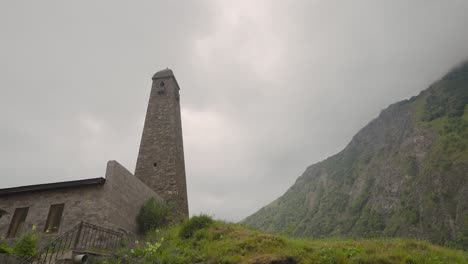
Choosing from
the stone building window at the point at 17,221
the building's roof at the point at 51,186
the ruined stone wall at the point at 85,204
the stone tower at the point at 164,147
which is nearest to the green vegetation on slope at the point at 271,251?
the ruined stone wall at the point at 85,204

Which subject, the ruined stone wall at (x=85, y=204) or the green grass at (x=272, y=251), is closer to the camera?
the green grass at (x=272, y=251)

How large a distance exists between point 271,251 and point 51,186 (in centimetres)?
1126

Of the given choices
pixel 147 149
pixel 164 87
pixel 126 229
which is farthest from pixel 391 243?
pixel 164 87

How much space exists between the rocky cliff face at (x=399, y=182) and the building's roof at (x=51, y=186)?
3958 centimetres

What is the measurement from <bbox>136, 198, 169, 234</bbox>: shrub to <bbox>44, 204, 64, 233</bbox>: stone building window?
4106mm

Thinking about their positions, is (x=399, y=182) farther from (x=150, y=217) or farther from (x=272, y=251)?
(x=272, y=251)

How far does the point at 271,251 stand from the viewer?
11070mm

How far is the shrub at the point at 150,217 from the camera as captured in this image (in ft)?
57.4

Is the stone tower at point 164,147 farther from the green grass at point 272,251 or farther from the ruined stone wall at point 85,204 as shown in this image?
the green grass at point 272,251

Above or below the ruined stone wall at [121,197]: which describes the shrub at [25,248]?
below

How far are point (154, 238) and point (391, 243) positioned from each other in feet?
35.2

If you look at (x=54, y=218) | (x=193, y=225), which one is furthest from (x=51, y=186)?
(x=193, y=225)

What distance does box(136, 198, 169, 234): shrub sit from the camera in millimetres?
17484

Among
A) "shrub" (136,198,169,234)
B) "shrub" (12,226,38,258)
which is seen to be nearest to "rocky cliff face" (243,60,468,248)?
"shrub" (136,198,169,234)
